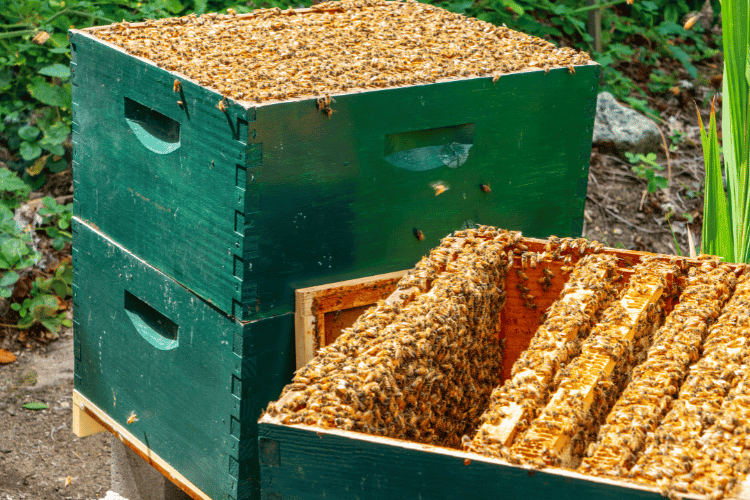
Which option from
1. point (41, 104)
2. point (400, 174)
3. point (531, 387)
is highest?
point (400, 174)

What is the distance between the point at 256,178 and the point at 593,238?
10.4ft

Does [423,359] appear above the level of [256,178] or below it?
below

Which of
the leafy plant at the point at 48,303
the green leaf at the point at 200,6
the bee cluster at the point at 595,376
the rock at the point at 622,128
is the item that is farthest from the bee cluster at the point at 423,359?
the rock at the point at 622,128

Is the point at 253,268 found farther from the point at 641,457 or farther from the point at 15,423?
the point at 15,423

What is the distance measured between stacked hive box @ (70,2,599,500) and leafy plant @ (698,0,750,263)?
1.11 feet

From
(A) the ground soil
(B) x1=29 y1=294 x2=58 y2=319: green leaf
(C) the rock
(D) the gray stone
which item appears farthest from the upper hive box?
(C) the rock

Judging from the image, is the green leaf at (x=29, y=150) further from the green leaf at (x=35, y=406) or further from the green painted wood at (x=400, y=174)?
the green painted wood at (x=400, y=174)

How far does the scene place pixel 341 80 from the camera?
2000mm

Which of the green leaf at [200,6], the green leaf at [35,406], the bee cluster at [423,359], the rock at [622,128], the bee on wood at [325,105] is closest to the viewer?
the bee cluster at [423,359]

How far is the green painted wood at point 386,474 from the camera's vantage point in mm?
1146

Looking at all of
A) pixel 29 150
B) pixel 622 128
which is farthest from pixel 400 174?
pixel 622 128

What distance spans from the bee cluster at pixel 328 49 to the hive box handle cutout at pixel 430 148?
0.44ft

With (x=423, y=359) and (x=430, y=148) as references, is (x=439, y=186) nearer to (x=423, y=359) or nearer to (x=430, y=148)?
(x=430, y=148)

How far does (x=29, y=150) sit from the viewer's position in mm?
4121
